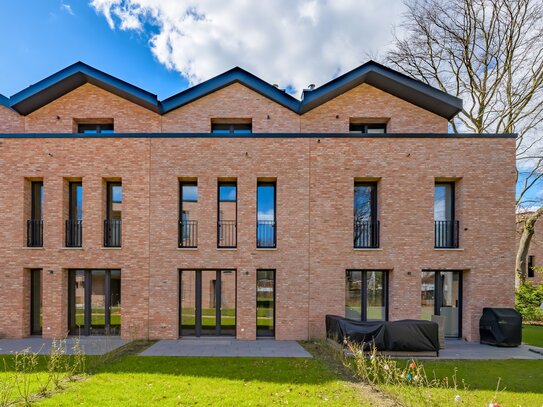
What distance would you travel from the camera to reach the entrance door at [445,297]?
12094 millimetres

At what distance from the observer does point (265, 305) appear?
1205 cm

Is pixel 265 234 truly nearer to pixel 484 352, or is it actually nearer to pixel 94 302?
pixel 94 302

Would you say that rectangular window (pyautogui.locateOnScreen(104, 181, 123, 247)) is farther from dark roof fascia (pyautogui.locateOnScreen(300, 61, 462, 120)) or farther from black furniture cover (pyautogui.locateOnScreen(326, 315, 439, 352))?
black furniture cover (pyautogui.locateOnScreen(326, 315, 439, 352))

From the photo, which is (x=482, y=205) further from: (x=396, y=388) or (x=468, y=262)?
(x=396, y=388)

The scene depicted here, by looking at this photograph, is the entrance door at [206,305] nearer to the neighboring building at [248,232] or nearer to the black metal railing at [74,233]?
the neighboring building at [248,232]

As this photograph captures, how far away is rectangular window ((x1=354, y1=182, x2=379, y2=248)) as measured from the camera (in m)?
12.3

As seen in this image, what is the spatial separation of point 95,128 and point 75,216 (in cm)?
356

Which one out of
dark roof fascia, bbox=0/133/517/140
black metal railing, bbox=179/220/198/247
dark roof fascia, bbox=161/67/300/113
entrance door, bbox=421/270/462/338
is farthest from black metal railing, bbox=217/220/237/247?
entrance door, bbox=421/270/462/338

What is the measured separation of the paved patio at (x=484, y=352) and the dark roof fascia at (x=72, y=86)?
508 inches

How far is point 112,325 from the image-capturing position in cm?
1198

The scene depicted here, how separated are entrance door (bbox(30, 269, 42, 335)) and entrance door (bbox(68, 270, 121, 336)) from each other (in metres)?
1.22

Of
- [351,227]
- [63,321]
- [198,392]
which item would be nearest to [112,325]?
[63,321]

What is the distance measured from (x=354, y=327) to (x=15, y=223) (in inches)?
476

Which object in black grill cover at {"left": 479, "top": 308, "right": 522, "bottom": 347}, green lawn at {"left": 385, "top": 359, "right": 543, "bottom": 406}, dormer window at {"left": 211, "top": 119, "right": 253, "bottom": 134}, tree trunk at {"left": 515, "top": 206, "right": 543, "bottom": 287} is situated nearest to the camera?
green lawn at {"left": 385, "top": 359, "right": 543, "bottom": 406}
